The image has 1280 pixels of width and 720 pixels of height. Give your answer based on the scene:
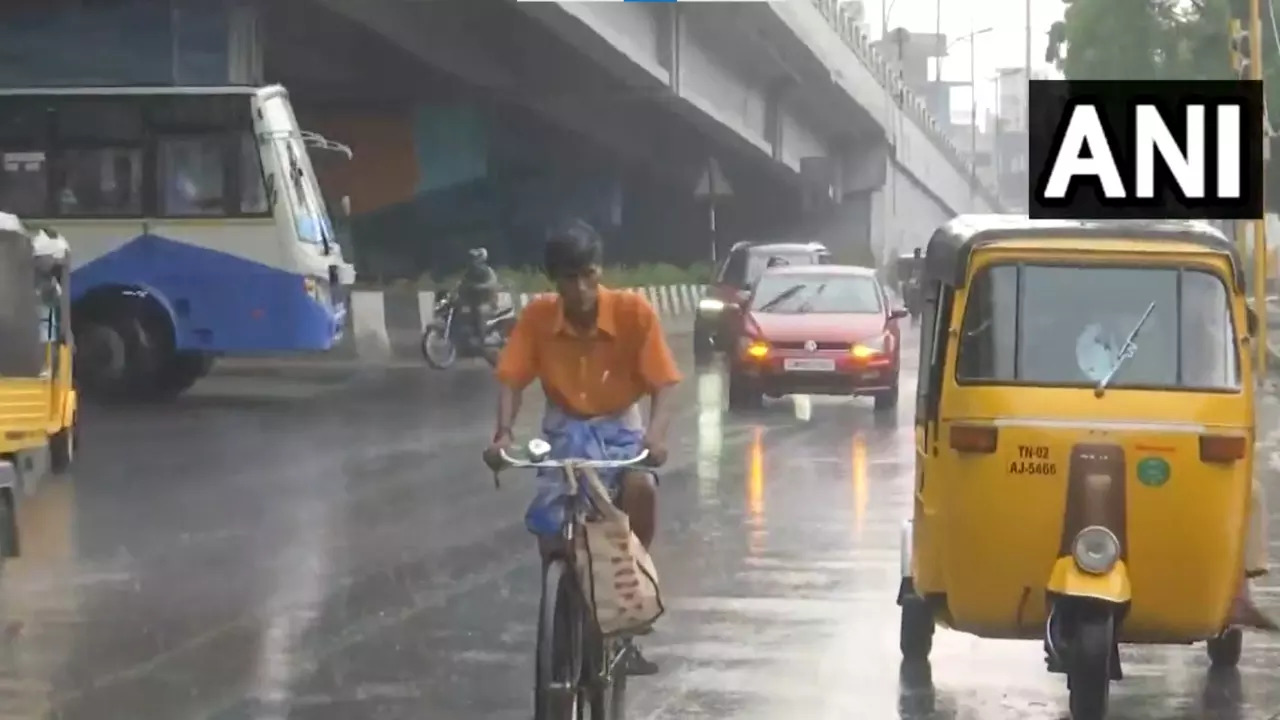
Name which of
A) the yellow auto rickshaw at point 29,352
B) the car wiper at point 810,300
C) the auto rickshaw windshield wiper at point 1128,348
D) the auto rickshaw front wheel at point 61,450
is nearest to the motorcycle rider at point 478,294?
the car wiper at point 810,300

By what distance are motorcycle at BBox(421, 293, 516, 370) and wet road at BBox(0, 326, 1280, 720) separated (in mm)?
10802

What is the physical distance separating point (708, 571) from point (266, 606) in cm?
239

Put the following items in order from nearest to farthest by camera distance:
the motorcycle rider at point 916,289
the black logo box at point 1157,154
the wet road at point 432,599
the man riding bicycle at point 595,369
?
the man riding bicycle at point 595,369 < the wet road at point 432,599 < the motorcycle rider at point 916,289 < the black logo box at point 1157,154

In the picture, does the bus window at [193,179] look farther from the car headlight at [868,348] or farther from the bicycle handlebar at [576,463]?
the bicycle handlebar at [576,463]

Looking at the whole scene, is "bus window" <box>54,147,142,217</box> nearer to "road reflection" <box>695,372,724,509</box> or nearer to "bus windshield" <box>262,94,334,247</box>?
"bus windshield" <box>262,94,334,247</box>

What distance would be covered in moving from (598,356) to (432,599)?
12.5 ft

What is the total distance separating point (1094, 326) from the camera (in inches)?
310

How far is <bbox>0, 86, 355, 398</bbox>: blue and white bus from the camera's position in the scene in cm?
2328

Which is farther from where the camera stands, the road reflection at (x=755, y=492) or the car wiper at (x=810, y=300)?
the car wiper at (x=810, y=300)

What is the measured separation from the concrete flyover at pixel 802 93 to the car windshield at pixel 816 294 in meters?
6.65

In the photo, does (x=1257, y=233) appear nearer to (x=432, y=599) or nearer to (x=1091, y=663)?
(x=432, y=599)

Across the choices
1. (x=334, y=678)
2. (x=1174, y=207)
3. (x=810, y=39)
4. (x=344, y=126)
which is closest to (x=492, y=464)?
(x=334, y=678)

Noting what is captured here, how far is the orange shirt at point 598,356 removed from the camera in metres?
7.22

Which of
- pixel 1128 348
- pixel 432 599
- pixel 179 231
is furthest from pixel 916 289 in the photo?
pixel 179 231
